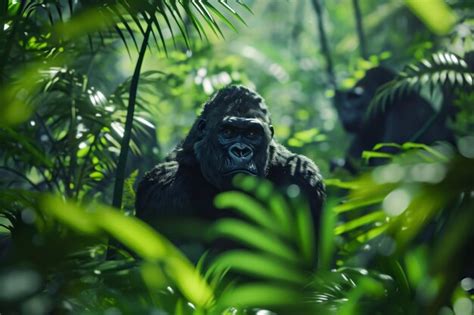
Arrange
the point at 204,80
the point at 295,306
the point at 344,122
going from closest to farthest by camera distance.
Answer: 1. the point at 295,306
2. the point at 204,80
3. the point at 344,122

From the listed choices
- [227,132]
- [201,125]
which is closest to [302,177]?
[227,132]

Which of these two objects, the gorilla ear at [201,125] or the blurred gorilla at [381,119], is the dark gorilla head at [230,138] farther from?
the blurred gorilla at [381,119]

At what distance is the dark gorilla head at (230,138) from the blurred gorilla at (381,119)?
2.38 meters

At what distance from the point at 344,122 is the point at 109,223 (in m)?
7.07

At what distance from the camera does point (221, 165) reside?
418 cm

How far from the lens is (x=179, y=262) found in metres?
1.40

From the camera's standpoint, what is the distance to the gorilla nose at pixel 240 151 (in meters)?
4.18

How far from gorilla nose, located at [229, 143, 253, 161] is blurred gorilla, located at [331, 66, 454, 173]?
103 inches

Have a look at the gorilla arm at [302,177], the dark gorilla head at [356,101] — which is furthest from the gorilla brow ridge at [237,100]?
the dark gorilla head at [356,101]

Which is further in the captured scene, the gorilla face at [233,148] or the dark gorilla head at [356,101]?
the dark gorilla head at [356,101]

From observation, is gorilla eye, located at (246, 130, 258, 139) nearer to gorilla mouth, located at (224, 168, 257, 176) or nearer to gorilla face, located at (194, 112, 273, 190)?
gorilla face, located at (194, 112, 273, 190)

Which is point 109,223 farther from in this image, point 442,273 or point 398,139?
point 398,139

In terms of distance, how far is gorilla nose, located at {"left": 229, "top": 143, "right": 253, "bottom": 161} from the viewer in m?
4.18

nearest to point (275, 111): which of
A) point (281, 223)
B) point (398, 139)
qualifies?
point (398, 139)
